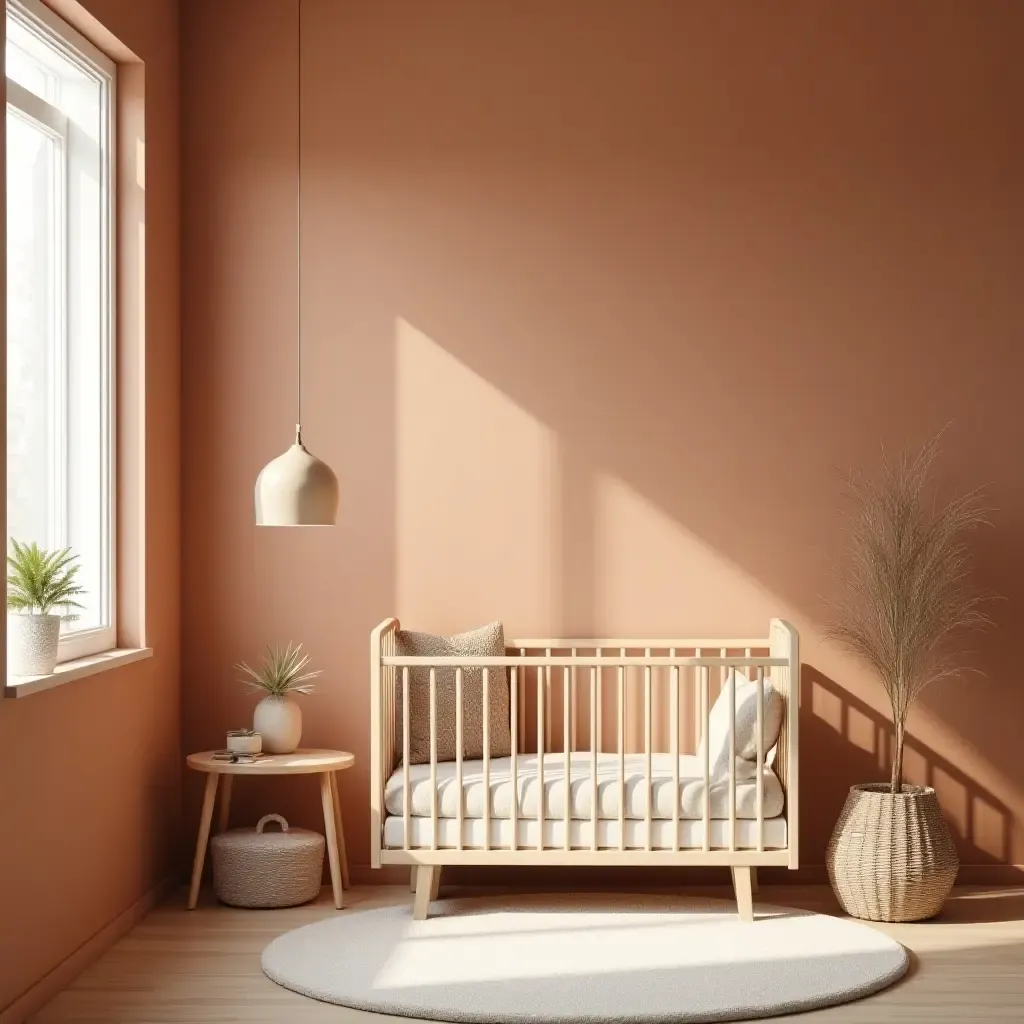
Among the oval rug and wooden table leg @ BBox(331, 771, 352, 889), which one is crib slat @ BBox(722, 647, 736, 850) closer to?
the oval rug

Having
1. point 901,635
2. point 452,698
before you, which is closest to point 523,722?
point 452,698

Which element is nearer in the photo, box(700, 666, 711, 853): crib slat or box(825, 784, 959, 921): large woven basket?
box(700, 666, 711, 853): crib slat

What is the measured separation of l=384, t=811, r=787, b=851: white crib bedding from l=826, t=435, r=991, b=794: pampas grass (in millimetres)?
530

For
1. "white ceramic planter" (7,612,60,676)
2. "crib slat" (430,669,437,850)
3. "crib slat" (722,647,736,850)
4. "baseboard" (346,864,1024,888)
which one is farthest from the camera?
"baseboard" (346,864,1024,888)

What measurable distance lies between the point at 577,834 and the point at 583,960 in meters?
0.45

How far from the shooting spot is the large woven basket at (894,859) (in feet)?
12.9

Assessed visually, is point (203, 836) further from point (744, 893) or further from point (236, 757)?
point (744, 893)

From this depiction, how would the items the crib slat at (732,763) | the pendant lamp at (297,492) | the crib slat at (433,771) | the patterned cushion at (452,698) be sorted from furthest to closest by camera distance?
the patterned cushion at (452,698), the crib slat at (433,771), the crib slat at (732,763), the pendant lamp at (297,492)

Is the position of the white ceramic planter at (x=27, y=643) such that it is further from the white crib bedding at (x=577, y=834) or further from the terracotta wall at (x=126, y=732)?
the white crib bedding at (x=577, y=834)

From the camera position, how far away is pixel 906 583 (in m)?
4.10

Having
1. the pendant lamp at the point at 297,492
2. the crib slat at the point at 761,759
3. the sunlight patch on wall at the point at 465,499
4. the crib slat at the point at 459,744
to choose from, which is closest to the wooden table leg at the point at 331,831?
the crib slat at the point at 459,744

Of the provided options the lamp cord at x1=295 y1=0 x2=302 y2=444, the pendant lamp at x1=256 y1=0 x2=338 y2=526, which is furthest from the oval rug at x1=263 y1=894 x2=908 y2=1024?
the lamp cord at x1=295 y1=0 x2=302 y2=444

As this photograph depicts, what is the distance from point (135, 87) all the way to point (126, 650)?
164 cm

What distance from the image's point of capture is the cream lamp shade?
3510 millimetres
